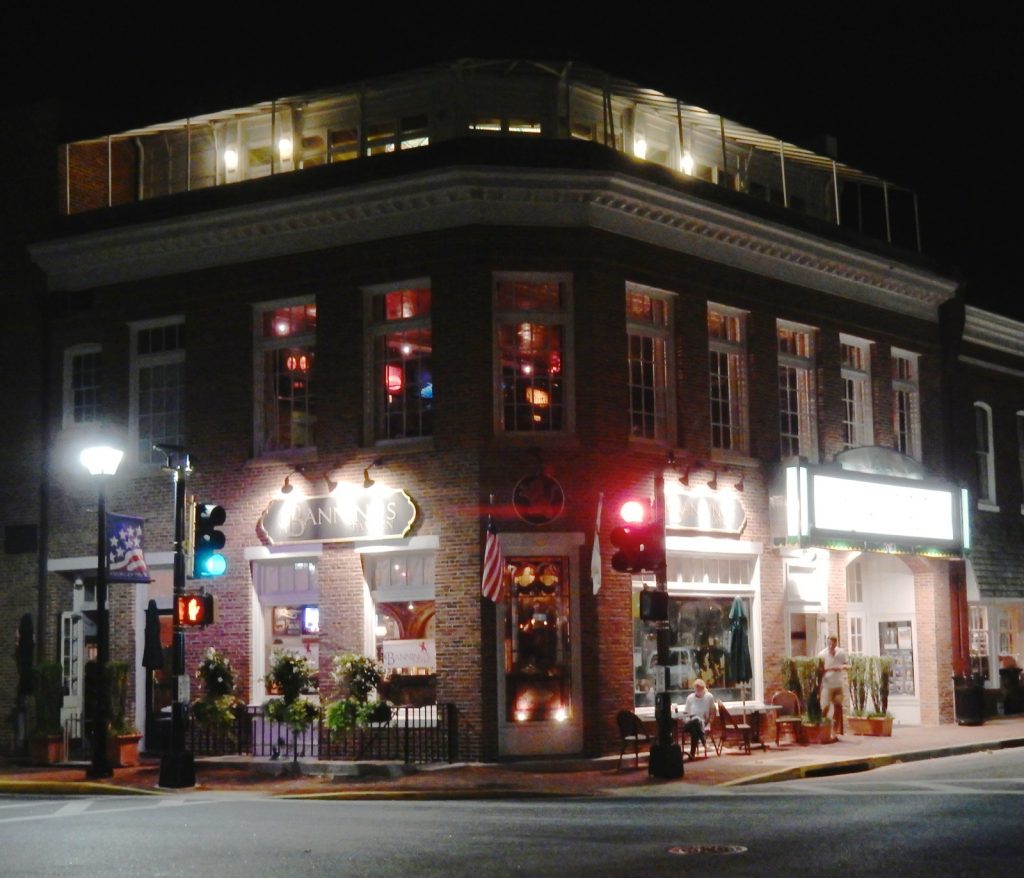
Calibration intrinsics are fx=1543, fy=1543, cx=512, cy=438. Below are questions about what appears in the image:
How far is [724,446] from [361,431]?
661 centimetres

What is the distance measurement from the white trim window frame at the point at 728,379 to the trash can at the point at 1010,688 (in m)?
11.0

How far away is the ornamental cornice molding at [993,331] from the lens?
34.3 meters

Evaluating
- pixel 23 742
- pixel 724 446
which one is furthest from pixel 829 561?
pixel 23 742

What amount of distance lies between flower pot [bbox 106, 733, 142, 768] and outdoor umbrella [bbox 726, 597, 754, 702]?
396 inches

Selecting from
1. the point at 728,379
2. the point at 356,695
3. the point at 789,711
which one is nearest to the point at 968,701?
the point at 789,711

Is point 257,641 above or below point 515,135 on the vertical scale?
below

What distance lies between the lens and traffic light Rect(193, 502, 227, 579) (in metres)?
21.9

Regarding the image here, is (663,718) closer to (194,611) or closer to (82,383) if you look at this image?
(194,611)

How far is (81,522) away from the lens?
92.0 feet

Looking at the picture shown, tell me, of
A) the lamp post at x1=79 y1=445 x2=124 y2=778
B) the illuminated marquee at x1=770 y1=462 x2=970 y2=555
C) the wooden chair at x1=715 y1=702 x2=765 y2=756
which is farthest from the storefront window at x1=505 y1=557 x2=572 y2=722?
the lamp post at x1=79 y1=445 x2=124 y2=778

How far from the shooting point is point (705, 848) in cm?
1331

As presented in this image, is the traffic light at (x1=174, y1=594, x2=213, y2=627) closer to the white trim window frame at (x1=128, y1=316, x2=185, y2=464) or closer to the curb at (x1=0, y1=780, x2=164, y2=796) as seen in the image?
the curb at (x1=0, y1=780, x2=164, y2=796)

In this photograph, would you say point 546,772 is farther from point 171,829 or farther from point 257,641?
point 171,829

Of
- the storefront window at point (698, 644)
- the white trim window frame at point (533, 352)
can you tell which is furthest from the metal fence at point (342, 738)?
the white trim window frame at point (533, 352)
